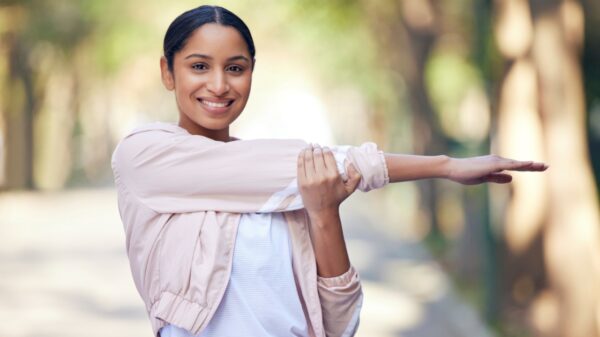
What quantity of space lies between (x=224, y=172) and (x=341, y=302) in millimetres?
403

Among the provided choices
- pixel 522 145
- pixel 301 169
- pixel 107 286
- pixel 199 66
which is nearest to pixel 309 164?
pixel 301 169

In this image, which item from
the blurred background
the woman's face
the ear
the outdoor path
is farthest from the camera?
the outdoor path

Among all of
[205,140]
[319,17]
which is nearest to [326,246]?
[205,140]

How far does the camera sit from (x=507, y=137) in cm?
1005

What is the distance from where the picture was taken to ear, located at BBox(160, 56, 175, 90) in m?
2.93

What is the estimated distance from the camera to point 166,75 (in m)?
2.97

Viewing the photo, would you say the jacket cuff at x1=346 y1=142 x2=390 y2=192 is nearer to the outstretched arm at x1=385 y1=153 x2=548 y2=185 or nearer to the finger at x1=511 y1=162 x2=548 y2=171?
the outstretched arm at x1=385 y1=153 x2=548 y2=185

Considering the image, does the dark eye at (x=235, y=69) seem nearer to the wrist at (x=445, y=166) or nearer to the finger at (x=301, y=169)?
the finger at (x=301, y=169)

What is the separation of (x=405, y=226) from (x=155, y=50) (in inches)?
961

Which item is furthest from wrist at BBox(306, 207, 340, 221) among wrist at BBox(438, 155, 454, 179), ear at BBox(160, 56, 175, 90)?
ear at BBox(160, 56, 175, 90)

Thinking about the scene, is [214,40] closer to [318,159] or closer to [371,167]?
[318,159]

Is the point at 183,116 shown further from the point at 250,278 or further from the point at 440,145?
the point at 440,145

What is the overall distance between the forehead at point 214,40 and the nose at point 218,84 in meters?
0.05

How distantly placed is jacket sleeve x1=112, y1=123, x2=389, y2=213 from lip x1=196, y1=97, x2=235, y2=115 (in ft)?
0.23
